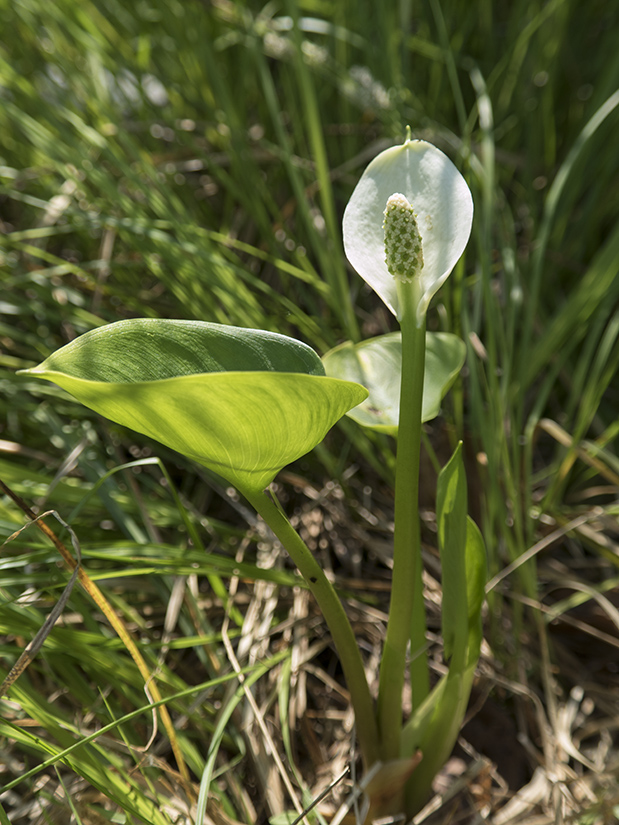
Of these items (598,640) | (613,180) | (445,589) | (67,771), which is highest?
(613,180)

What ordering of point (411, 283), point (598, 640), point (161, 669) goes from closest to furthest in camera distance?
point (411, 283), point (161, 669), point (598, 640)

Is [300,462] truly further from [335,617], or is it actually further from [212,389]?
[212,389]

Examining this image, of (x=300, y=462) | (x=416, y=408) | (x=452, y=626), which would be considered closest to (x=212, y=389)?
(x=416, y=408)

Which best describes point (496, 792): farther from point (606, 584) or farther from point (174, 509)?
point (174, 509)

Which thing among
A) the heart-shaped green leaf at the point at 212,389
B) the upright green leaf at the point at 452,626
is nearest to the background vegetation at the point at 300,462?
the upright green leaf at the point at 452,626

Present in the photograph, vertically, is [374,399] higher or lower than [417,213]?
lower

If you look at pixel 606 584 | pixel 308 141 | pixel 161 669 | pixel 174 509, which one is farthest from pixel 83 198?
pixel 606 584

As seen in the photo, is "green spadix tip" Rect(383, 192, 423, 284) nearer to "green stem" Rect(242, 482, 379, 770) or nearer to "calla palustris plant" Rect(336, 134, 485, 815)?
"calla palustris plant" Rect(336, 134, 485, 815)
